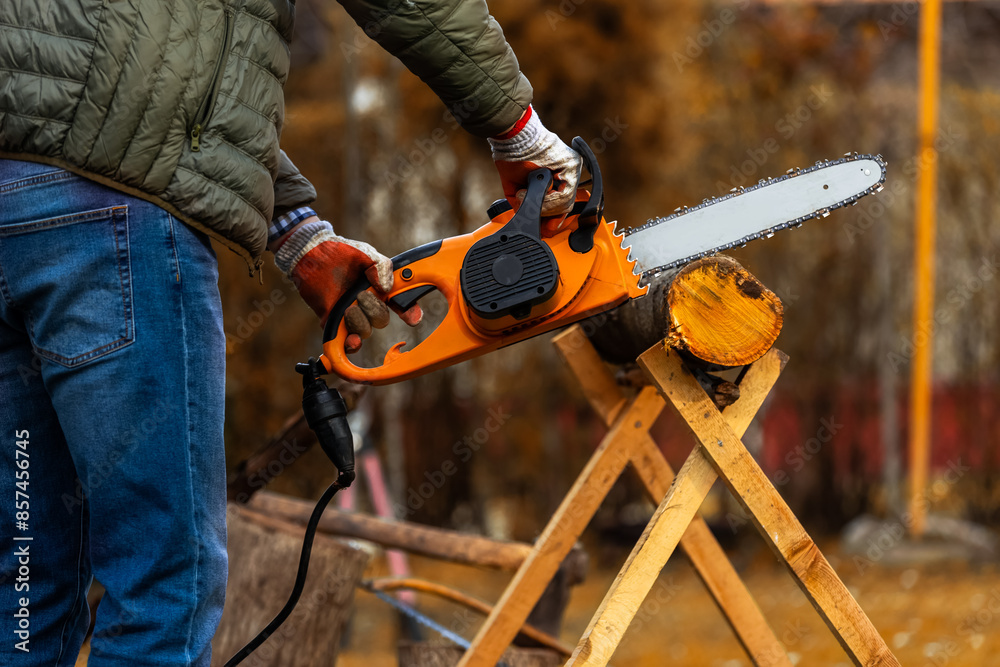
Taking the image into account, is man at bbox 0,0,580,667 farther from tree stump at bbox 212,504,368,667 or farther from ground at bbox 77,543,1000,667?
ground at bbox 77,543,1000,667

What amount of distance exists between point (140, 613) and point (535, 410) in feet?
16.5

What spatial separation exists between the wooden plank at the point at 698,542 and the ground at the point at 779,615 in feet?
5.49

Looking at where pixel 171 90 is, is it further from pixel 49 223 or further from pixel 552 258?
pixel 552 258

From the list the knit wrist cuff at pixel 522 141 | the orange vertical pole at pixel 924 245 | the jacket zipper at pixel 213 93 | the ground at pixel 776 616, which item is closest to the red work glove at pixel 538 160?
the knit wrist cuff at pixel 522 141

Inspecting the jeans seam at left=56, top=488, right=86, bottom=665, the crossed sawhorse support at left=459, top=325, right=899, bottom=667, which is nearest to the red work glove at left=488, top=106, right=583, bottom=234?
the crossed sawhorse support at left=459, top=325, right=899, bottom=667

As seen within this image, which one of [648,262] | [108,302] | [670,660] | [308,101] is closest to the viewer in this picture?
[108,302]

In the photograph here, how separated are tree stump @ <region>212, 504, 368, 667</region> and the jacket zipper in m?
1.51

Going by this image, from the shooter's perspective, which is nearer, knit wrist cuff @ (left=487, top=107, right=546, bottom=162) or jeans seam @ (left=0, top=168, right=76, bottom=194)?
jeans seam @ (left=0, top=168, right=76, bottom=194)

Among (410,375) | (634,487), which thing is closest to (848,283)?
(634,487)

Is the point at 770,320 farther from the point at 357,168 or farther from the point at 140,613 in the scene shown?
the point at 357,168

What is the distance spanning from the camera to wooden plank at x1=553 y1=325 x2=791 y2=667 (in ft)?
6.89

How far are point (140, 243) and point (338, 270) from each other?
19.7 inches

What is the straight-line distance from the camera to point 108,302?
4.18 ft

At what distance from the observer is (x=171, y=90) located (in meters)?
1.29
